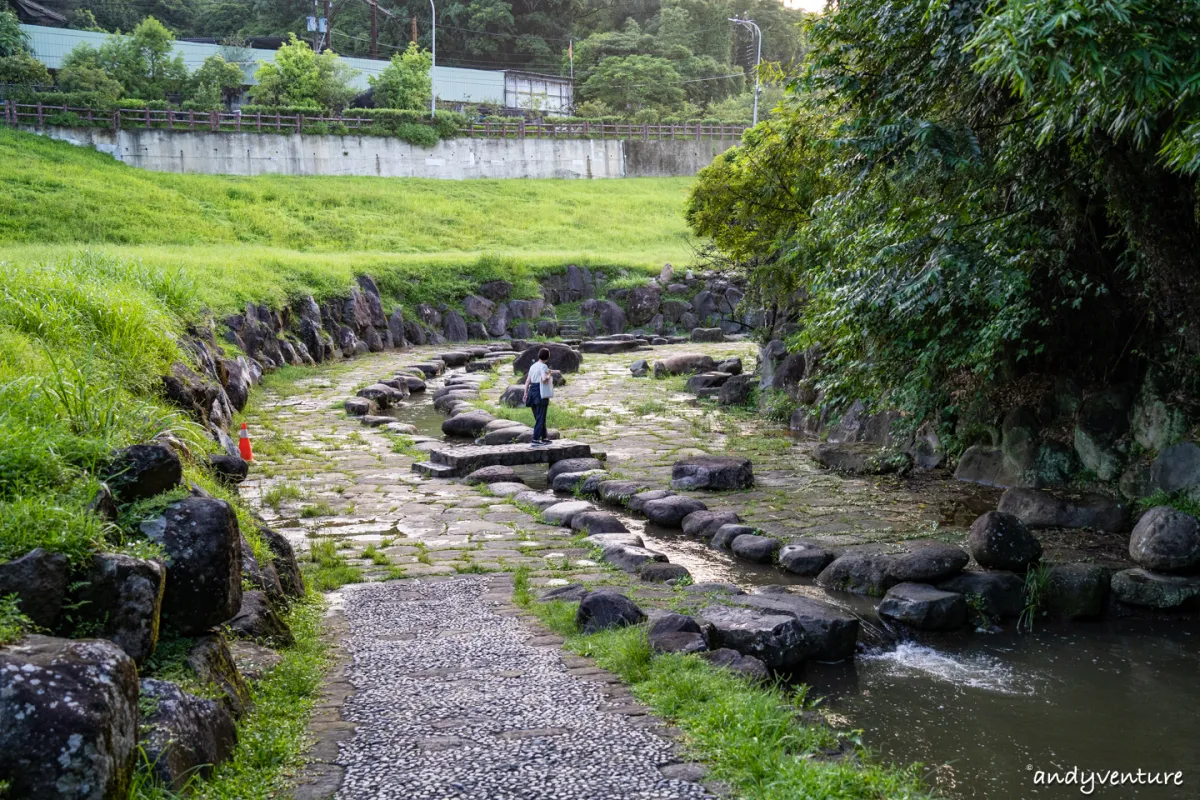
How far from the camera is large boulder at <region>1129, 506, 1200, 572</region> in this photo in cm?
868

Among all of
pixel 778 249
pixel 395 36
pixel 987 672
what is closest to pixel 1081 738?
pixel 987 672

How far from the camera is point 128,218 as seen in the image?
99.1ft

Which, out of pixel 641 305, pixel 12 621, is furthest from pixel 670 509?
pixel 641 305

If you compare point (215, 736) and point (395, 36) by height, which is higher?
point (395, 36)

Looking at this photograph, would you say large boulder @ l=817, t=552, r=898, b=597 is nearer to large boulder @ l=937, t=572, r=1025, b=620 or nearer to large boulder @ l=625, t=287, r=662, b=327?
large boulder @ l=937, t=572, r=1025, b=620

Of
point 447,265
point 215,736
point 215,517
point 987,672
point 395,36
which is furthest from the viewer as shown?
point 395,36

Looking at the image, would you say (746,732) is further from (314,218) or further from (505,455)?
(314,218)

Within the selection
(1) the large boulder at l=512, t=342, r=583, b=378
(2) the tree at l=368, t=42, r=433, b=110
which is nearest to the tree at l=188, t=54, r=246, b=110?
(2) the tree at l=368, t=42, r=433, b=110

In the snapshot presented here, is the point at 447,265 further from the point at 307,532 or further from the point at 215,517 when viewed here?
the point at 215,517

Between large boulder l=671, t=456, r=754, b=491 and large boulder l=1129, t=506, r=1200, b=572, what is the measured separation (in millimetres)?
4610

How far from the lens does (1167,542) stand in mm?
8781

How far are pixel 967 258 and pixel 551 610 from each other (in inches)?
215

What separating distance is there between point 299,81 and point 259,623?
44.9 metres

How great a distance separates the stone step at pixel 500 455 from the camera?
1352cm
